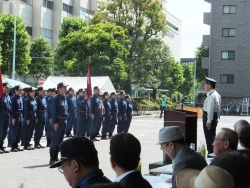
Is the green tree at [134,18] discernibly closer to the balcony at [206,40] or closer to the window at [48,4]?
the balcony at [206,40]

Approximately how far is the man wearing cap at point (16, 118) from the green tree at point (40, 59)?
150ft

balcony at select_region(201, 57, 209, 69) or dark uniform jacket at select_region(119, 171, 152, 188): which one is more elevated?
balcony at select_region(201, 57, 209, 69)

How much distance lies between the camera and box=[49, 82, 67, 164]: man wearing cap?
43.3ft

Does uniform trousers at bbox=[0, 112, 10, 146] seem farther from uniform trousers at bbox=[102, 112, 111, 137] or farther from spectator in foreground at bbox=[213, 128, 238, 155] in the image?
spectator in foreground at bbox=[213, 128, 238, 155]

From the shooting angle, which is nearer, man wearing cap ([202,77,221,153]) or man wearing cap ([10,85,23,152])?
man wearing cap ([202,77,221,153])

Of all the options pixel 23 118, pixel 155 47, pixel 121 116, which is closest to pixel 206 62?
pixel 155 47

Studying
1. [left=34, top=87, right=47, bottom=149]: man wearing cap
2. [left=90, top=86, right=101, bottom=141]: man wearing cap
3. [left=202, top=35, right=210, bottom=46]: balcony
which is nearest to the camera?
[left=34, top=87, right=47, bottom=149]: man wearing cap

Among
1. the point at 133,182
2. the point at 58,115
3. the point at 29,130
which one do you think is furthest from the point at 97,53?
the point at 133,182

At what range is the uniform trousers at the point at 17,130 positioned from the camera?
1630cm

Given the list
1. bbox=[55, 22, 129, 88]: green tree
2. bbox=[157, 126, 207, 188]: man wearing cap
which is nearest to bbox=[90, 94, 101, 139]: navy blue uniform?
bbox=[157, 126, 207, 188]: man wearing cap

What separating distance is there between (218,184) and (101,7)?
169ft

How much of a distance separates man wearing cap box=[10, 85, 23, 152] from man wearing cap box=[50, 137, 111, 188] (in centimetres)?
1252

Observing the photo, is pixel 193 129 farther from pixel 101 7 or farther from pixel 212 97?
pixel 101 7

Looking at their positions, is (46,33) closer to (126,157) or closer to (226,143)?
(226,143)
